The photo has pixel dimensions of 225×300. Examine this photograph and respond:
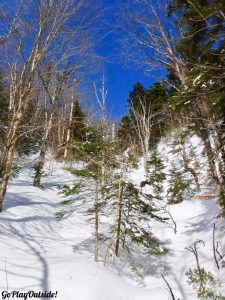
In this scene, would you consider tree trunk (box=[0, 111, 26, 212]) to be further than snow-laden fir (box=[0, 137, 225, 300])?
Yes

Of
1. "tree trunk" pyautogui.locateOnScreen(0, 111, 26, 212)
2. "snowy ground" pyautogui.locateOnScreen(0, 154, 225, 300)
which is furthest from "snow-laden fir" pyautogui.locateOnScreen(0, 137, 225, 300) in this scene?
"tree trunk" pyautogui.locateOnScreen(0, 111, 26, 212)

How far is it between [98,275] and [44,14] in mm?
8627

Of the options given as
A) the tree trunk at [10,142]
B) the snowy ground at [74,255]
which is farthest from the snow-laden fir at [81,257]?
the tree trunk at [10,142]

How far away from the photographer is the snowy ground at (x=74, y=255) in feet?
16.8

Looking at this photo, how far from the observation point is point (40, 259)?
6316mm

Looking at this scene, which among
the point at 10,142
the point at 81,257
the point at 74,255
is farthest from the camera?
the point at 10,142

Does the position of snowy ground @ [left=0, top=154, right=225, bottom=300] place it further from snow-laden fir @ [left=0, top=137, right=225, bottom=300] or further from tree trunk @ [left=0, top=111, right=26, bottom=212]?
tree trunk @ [left=0, top=111, right=26, bottom=212]

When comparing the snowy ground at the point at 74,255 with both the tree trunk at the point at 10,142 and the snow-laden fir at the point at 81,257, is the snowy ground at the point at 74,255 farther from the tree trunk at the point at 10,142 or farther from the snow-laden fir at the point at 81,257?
the tree trunk at the point at 10,142

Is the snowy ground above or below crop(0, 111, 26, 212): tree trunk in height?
below

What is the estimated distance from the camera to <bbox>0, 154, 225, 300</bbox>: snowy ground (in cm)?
511

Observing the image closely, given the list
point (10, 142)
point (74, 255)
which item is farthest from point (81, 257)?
point (10, 142)

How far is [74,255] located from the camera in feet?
23.7

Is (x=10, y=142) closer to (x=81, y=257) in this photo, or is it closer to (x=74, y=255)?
(x=74, y=255)

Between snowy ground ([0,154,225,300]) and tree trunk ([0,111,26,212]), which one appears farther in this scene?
tree trunk ([0,111,26,212])
